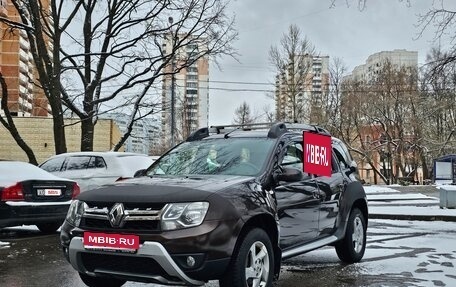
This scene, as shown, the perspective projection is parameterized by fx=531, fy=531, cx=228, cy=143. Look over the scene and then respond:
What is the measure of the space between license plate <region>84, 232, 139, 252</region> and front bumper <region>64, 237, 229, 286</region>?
43mm

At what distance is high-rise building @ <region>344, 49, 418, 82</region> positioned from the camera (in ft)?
160

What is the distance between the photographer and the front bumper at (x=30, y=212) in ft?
29.0

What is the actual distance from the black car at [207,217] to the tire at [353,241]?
966 millimetres

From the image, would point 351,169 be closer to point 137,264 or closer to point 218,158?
point 218,158

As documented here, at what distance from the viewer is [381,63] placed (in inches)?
1935

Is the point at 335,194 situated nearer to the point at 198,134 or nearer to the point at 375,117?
the point at 198,134

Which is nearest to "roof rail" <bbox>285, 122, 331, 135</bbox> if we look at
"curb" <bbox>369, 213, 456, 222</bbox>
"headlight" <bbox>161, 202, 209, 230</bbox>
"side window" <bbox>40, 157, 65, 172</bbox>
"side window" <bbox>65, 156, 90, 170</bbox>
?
"headlight" <bbox>161, 202, 209, 230</bbox>

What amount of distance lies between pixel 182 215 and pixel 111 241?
649mm

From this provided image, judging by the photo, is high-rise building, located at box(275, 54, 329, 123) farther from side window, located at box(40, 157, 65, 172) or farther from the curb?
side window, located at box(40, 157, 65, 172)

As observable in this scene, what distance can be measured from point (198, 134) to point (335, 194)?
6.31 ft

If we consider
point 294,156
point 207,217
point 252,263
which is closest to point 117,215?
point 207,217

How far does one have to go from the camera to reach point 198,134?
21.8 ft

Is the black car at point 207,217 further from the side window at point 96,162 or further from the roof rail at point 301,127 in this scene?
the side window at point 96,162

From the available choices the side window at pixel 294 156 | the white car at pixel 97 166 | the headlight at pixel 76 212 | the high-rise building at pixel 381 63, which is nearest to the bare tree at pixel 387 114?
the high-rise building at pixel 381 63
